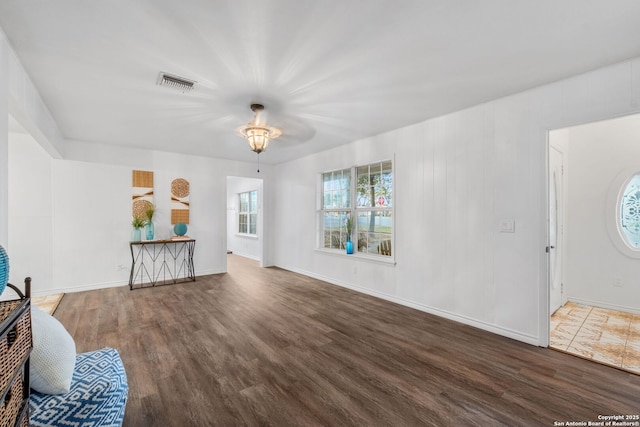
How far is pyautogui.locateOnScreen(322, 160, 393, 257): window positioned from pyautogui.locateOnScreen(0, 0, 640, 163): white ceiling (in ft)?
4.27

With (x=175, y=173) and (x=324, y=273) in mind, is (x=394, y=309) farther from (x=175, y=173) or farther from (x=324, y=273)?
(x=175, y=173)

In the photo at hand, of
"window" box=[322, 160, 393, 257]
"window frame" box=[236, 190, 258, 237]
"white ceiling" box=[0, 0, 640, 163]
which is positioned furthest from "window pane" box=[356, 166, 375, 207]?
"window frame" box=[236, 190, 258, 237]

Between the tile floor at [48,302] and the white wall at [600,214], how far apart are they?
23.8 ft

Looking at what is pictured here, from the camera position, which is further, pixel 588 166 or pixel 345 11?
pixel 588 166

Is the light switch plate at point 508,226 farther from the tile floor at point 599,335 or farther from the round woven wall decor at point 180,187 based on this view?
the round woven wall decor at point 180,187

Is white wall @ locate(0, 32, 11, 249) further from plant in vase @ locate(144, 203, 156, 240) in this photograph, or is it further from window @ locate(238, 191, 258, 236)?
window @ locate(238, 191, 258, 236)

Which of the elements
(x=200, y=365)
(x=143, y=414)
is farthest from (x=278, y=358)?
(x=143, y=414)

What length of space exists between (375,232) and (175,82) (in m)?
3.39

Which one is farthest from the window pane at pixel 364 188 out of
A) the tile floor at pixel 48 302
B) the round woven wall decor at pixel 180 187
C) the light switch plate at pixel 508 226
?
the tile floor at pixel 48 302

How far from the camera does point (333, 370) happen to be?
2332 mm

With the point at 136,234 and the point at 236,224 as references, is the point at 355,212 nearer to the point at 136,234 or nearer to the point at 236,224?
the point at 136,234

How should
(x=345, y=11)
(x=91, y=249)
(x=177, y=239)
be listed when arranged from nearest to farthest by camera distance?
(x=345, y=11) → (x=91, y=249) → (x=177, y=239)

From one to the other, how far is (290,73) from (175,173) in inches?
160

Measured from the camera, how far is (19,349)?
106 cm
